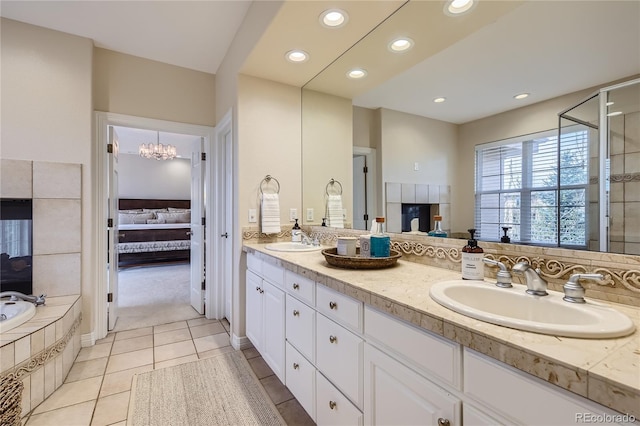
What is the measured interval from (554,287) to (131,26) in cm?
326

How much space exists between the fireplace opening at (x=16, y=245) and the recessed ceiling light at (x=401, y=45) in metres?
2.95

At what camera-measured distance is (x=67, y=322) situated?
2.12 m

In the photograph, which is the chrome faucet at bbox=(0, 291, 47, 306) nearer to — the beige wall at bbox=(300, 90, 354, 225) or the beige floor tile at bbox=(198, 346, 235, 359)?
the beige floor tile at bbox=(198, 346, 235, 359)

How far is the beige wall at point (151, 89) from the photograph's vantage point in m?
2.68

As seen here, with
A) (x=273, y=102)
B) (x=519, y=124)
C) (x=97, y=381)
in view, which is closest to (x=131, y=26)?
(x=273, y=102)

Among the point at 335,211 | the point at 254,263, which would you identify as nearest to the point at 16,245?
the point at 254,263

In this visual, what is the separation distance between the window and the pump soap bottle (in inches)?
6.2

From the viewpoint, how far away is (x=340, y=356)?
124 centimetres

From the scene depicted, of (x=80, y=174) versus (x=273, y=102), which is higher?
(x=273, y=102)

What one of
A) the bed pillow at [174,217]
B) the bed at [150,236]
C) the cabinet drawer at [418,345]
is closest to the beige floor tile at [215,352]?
the cabinet drawer at [418,345]

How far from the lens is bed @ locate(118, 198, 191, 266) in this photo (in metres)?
5.78

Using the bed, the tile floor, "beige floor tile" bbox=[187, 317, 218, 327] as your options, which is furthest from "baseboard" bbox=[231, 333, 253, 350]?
the bed

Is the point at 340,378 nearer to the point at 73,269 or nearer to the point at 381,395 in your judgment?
the point at 381,395

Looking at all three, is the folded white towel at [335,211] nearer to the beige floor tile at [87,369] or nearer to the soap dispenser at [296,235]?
the soap dispenser at [296,235]
